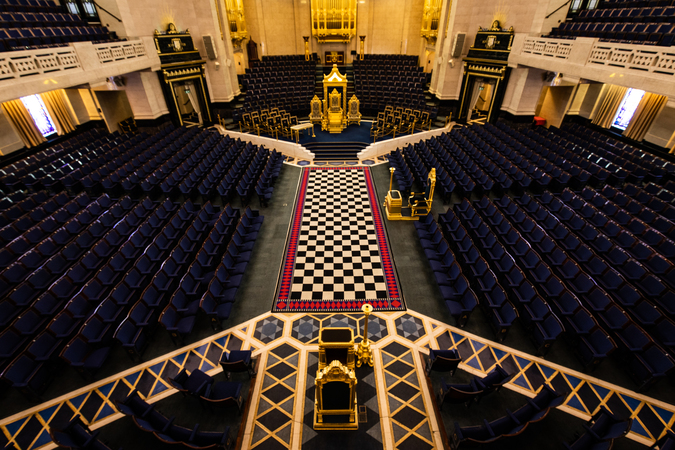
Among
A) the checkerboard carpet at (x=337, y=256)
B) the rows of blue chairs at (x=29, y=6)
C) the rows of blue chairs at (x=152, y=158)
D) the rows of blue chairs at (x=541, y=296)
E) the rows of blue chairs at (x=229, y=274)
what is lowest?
the checkerboard carpet at (x=337, y=256)

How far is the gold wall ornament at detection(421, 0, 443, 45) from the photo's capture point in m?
17.7

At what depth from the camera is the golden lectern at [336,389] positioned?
13.1 feet

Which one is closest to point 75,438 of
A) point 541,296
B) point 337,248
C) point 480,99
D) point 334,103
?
point 337,248

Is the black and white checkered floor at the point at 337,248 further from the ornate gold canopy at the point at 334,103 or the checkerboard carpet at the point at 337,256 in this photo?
the ornate gold canopy at the point at 334,103

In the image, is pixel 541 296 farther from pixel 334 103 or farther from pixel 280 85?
pixel 280 85

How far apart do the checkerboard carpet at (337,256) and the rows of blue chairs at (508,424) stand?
2608 mm

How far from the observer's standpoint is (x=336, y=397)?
4.11 metres

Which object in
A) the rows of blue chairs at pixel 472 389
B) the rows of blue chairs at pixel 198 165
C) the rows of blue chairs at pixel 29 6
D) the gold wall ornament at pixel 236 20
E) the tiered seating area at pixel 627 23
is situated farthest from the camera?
the gold wall ornament at pixel 236 20

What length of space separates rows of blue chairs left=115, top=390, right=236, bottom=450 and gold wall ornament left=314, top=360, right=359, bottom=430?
1.23 metres

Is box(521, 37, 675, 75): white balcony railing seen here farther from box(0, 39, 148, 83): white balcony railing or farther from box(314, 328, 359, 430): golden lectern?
box(0, 39, 148, 83): white balcony railing

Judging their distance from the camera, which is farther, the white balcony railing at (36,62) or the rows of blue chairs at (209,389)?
the white balcony railing at (36,62)

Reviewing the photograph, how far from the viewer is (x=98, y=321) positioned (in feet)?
16.2

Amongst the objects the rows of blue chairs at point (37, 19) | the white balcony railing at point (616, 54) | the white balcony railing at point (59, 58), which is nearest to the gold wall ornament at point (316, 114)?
the white balcony railing at point (59, 58)

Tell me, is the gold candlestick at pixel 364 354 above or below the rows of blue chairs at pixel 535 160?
below
